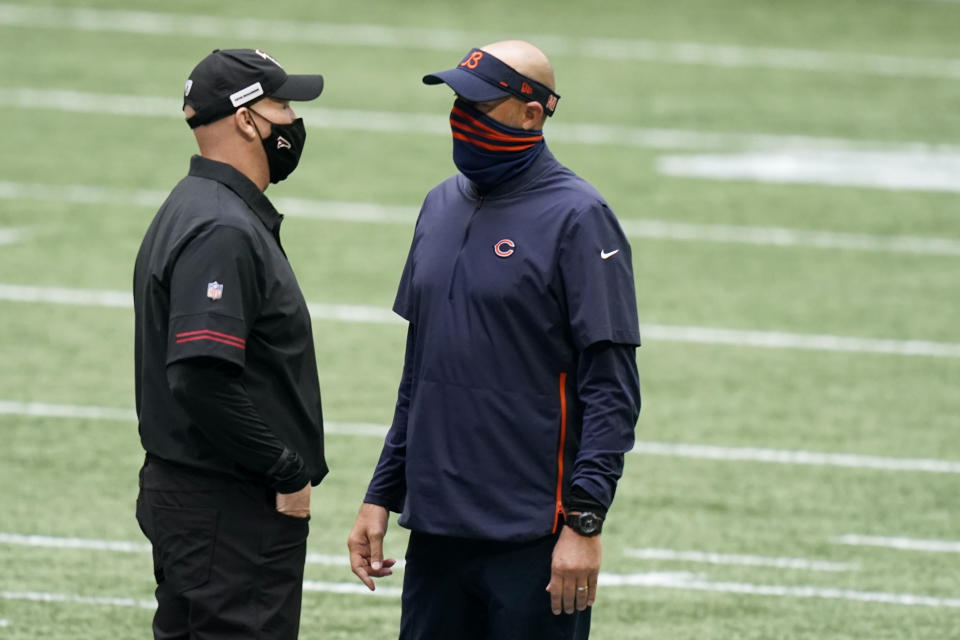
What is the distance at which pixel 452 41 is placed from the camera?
15.4 metres

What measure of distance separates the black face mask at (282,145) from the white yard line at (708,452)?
369 centimetres

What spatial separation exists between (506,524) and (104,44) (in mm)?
12377

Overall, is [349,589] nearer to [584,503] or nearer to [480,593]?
[480,593]

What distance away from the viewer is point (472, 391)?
12.5ft

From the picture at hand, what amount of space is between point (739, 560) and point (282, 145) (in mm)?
3151

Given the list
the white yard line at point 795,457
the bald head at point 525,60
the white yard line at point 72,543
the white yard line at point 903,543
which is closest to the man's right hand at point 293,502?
the bald head at point 525,60

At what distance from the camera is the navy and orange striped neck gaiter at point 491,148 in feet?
12.6

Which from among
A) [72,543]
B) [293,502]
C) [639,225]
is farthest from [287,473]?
[639,225]

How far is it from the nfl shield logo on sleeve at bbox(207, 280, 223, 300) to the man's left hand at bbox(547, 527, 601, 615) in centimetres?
93

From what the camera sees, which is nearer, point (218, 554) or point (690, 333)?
point (218, 554)

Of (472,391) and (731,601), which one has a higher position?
(472,391)

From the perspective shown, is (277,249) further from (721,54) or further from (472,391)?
(721,54)

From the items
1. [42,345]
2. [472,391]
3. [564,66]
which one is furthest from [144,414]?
[564,66]

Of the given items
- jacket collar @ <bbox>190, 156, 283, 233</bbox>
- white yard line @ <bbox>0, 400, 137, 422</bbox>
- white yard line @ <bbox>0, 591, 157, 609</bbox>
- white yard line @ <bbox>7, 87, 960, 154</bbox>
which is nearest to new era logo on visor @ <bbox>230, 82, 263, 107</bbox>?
jacket collar @ <bbox>190, 156, 283, 233</bbox>
